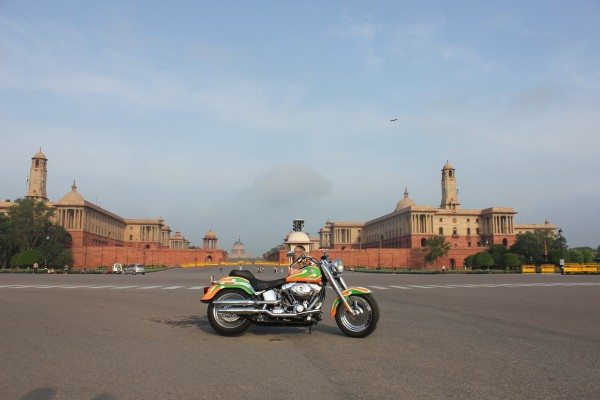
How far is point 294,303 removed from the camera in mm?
8922

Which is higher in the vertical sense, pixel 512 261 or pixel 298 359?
pixel 512 261

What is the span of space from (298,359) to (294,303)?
1.98m

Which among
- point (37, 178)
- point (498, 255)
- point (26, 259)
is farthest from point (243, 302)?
point (37, 178)

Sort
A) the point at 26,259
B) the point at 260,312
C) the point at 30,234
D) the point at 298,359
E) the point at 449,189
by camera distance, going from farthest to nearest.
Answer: the point at 449,189, the point at 30,234, the point at 26,259, the point at 260,312, the point at 298,359

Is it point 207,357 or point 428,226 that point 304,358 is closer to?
point 207,357

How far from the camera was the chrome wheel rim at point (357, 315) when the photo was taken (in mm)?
8891

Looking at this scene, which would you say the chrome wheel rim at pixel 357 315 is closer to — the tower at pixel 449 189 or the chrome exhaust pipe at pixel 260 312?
the chrome exhaust pipe at pixel 260 312

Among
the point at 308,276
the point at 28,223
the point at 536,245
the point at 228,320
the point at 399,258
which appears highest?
the point at 28,223

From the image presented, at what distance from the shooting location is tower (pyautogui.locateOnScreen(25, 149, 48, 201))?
116 meters

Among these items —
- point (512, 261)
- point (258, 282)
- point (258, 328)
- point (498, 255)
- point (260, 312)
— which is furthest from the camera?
point (498, 255)

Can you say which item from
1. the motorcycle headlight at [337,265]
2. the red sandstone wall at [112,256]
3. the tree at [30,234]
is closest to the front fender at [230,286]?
the motorcycle headlight at [337,265]

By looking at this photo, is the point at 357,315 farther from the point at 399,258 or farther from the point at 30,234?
the point at 399,258

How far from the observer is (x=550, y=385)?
5.52 metres

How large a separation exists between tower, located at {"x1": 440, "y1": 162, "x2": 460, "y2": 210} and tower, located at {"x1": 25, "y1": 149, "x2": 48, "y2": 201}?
101 meters
